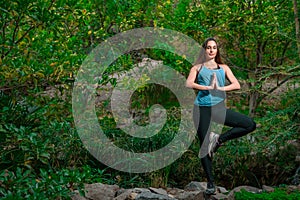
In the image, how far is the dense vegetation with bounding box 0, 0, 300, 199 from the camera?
3.62 m

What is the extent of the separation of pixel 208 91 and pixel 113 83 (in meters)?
1.15

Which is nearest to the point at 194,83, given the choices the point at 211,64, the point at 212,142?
the point at 211,64

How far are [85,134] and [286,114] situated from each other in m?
2.63

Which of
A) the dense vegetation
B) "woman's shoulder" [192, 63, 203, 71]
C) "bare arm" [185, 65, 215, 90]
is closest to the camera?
the dense vegetation

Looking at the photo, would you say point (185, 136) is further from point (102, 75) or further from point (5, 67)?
point (5, 67)

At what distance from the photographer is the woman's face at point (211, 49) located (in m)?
4.48

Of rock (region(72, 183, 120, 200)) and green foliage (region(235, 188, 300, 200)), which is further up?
green foliage (region(235, 188, 300, 200))

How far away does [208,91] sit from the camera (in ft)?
14.6

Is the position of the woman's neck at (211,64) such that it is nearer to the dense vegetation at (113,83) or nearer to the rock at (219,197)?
the dense vegetation at (113,83)

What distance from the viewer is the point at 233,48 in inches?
356

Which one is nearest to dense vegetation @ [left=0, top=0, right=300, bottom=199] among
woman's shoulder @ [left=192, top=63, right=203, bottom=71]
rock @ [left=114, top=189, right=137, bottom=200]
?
rock @ [left=114, top=189, right=137, bottom=200]

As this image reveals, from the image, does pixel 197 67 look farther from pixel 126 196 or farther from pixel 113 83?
pixel 126 196

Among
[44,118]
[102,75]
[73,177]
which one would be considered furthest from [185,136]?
[73,177]

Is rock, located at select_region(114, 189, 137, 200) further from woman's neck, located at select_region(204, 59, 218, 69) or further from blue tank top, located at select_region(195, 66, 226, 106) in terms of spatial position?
woman's neck, located at select_region(204, 59, 218, 69)
